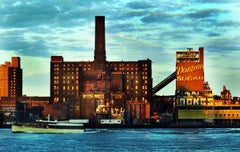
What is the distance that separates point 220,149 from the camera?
398 ft

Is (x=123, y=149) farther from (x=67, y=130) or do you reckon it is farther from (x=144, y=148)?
(x=67, y=130)

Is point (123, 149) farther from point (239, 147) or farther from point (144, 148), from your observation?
point (239, 147)

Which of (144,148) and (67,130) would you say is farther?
(67,130)

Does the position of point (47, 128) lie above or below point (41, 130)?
above

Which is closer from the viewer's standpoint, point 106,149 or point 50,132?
point 106,149

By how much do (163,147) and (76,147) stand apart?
15.0 meters

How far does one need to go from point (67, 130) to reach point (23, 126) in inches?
465

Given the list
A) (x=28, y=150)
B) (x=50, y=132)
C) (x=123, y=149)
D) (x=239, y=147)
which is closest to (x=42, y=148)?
(x=28, y=150)

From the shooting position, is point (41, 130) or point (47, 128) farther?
point (41, 130)

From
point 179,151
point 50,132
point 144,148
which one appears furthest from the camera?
point 50,132

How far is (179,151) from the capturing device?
116188mm

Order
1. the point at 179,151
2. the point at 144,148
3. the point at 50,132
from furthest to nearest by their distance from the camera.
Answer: the point at 50,132
the point at 144,148
the point at 179,151

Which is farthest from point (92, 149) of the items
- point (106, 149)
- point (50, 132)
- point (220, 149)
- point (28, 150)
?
point (50, 132)

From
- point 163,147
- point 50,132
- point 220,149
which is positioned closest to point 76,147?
point 163,147
